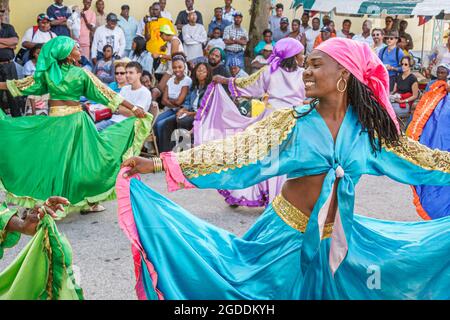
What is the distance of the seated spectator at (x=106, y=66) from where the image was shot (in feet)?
34.2

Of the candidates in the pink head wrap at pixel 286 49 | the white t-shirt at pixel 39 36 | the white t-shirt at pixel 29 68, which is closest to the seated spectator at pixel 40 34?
the white t-shirt at pixel 39 36

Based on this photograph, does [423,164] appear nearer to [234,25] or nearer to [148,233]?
[148,233]

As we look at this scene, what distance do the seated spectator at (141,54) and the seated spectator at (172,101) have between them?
2.41 m

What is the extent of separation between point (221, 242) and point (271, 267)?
29 centimetres

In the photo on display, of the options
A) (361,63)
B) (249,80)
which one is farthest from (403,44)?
(361,63)

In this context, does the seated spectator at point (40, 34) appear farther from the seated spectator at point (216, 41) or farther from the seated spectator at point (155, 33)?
the seated spectator at point (216, 41)

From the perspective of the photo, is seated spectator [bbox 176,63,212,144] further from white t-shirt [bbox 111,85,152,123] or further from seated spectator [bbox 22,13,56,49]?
seated spectator [bbox 22,13,56,49]

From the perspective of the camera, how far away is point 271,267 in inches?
120

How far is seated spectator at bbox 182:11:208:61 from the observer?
12125 millimetres

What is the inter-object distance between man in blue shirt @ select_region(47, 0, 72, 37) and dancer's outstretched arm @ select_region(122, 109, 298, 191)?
8.68m

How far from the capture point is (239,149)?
3.06 m

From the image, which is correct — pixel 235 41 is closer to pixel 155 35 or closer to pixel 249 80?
pixel 155 35
